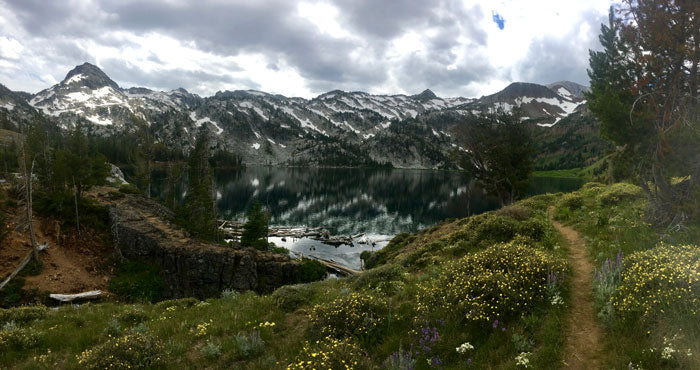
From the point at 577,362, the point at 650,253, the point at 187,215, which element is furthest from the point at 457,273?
the point at 187,215

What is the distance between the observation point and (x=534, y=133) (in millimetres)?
44875

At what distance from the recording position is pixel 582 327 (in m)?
6.68

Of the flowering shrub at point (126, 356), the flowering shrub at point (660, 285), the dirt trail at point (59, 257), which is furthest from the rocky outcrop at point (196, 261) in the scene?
the flowering shrub at point (660, 285)

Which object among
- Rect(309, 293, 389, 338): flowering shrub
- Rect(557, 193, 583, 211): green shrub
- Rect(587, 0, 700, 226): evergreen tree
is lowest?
Rect(309, 293, 389, 338): flowering shrub

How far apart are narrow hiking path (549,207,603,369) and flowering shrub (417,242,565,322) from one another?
0.72m

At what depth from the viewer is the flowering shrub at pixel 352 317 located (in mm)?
8023

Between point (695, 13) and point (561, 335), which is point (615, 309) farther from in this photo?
point (695, 13)

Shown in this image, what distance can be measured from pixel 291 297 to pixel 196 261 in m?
23.9

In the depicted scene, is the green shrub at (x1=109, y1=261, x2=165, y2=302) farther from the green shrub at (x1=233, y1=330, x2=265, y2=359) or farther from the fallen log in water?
the green shrub at (x1=233, y1=330, x2=265, y2=359)

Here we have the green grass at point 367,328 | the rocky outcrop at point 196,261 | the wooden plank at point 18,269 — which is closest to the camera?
the green grass at point 367,328

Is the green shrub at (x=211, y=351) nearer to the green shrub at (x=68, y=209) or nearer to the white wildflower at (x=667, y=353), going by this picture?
the white wildflower at (x=667, y=353)

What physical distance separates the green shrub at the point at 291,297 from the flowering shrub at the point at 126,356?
14.1ft

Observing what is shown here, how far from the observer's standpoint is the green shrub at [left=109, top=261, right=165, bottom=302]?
97.1ft

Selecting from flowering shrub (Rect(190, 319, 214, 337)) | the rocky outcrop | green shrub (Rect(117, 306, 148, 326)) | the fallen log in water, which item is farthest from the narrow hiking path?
the fallen log in water
